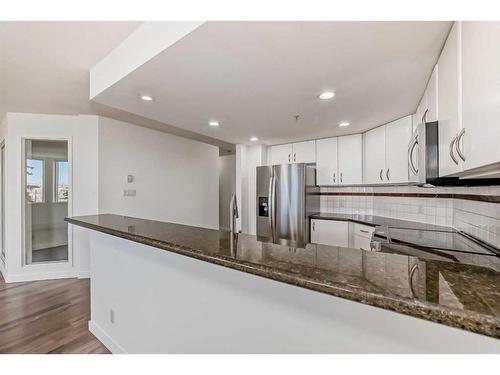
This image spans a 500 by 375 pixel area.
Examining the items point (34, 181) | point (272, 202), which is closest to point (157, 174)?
point (34, 181)

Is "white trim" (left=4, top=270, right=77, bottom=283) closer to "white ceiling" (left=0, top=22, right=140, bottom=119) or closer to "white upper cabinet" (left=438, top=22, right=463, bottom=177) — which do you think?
"white ceiling" (left=0, top=22, right=140, bottom=119)

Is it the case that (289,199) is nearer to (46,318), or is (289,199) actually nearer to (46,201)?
(46,318)

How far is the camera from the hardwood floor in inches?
82.5

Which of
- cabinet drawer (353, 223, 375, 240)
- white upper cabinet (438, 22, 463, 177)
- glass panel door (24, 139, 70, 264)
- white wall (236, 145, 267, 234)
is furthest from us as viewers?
white wall (236, 145, 267, 234)

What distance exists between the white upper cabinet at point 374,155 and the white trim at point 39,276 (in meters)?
4.33

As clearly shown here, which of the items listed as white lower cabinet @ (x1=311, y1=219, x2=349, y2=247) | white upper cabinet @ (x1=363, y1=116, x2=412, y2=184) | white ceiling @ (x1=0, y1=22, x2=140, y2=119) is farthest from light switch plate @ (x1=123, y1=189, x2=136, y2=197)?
white upper cabinet @ (x1=363, y1=116, x2=412, y2=184)

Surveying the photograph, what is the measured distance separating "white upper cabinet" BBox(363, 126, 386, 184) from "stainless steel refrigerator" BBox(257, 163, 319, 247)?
80 centimetres

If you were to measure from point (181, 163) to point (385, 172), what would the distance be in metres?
3.37

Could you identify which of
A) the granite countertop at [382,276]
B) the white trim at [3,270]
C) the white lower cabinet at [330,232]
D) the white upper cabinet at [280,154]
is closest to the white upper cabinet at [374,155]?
the white lower cabinet at [330,232]

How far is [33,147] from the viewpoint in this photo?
3734mm

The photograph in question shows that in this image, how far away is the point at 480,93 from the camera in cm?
93

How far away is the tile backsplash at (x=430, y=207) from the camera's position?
1.72 metres

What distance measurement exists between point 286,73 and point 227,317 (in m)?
1.51
